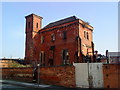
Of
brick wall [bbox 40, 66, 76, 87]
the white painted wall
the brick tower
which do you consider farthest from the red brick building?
the white painted wall

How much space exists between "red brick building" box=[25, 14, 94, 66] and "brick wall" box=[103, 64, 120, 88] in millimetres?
9842

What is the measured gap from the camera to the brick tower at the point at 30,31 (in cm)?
3125

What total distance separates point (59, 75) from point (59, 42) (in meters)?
11.2

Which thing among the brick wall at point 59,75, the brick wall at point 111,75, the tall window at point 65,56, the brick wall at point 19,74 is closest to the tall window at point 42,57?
the tall window at point 65,56

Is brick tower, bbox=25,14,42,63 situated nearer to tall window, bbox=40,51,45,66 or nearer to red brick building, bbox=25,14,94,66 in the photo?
red brick building, bbox=25,14,94,66

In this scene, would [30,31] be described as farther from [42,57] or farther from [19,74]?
[19,74]

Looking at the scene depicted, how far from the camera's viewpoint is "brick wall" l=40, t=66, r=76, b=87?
15166mm

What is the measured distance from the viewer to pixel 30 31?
31.7 meters

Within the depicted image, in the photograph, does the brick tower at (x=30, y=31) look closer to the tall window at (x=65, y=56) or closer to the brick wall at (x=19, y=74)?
the brick wall at (x=19, y=74)

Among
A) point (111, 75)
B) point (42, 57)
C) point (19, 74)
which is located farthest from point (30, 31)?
point (111, 75)

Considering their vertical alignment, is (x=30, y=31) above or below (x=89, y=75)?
above

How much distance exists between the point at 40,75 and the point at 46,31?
13279mm

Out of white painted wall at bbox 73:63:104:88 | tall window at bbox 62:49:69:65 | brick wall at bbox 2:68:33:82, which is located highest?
tall window at bbox 62:49:69:65

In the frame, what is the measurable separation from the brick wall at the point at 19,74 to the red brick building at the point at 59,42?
7.05 metres
